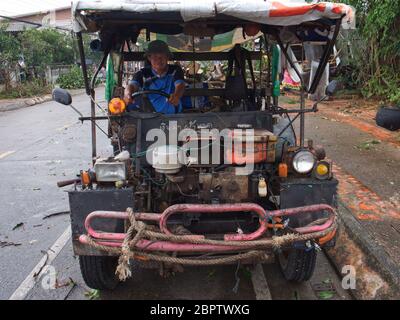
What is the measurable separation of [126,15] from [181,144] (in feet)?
3.87

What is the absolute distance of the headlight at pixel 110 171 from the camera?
10.8 ft

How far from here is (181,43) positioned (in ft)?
22.2

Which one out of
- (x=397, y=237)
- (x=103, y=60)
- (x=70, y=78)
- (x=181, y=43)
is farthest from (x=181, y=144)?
(x=70, y=78)

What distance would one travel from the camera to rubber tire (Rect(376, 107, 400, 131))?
32.8ft

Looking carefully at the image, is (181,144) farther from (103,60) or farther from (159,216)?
(103,60)

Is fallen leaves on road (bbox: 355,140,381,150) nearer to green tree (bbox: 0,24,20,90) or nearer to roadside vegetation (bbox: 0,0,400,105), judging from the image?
roadside vegetation (bbox: 0,0,400,105)

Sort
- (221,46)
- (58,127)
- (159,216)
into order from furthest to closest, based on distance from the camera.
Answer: (58,127)
(221,46)
(159,216)

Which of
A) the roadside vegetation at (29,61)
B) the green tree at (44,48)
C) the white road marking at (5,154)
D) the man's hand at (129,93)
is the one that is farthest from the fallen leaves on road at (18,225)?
the green tree at (44,48)

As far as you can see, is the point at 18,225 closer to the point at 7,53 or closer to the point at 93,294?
the point at 93,294

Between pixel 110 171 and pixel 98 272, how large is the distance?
3.00 ft

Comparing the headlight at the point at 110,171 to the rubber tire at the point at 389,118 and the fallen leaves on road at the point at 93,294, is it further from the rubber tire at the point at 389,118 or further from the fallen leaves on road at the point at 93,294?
the rubber tire at the point at 389,118

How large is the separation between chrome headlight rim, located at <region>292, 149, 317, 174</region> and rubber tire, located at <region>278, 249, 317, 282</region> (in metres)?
0.68

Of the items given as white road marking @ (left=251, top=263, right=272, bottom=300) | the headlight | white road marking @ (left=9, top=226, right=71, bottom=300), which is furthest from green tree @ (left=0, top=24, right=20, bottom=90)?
white road marking @ (left=251, top=263, right=272, bottom=300)

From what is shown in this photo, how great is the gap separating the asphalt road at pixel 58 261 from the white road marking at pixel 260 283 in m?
0.04
